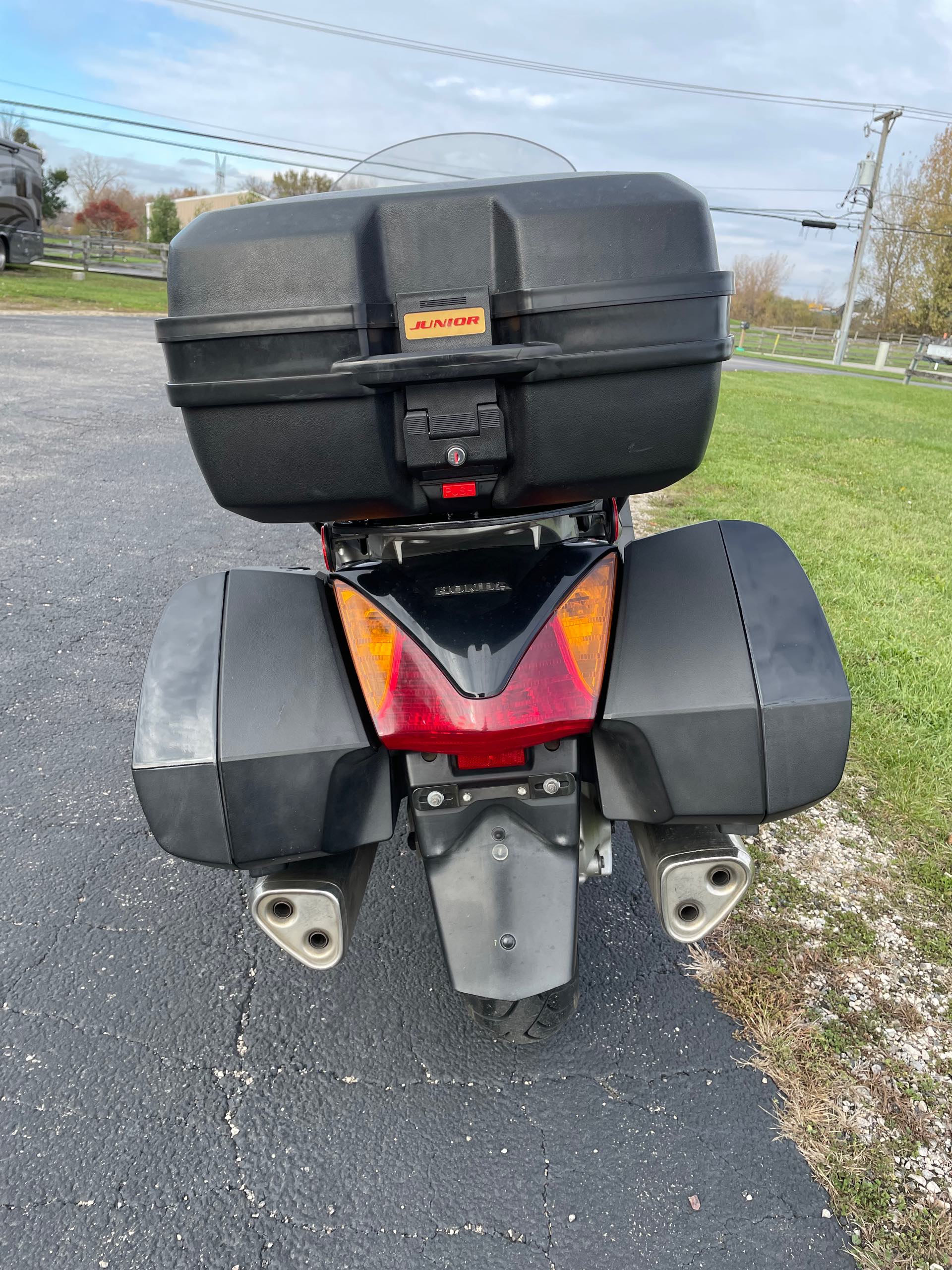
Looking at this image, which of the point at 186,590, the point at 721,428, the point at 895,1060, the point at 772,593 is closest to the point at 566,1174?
the point at 895,1060

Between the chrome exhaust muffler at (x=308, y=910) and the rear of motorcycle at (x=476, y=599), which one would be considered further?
the chrome exhaust muffler at (x=308, y=910)

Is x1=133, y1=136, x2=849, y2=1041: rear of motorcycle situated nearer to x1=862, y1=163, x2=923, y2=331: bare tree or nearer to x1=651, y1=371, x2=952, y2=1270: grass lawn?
x1=651, y1=371, x2=952, y2=1270: grass lawn

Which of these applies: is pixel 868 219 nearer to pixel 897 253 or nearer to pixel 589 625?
pixel 897 253

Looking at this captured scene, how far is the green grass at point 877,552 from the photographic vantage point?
3.03m

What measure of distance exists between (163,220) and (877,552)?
49.7 metres

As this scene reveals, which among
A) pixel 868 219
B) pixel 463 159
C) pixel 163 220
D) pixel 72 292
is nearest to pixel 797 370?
pixel 868 219

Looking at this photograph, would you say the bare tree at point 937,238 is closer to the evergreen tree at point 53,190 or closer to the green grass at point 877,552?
the green grass at point 877,552

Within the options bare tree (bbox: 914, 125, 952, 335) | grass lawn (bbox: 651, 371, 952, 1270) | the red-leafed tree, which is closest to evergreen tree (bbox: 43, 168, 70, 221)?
the red-leafed tree

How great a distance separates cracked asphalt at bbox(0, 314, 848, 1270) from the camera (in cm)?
156

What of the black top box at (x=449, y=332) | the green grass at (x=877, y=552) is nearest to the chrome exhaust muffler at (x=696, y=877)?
the black top box at (x=449, y=332)

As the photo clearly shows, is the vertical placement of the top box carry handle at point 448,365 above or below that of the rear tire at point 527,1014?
above

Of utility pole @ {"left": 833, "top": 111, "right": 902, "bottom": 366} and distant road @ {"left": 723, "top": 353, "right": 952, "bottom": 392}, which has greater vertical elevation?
utility pole @ {"left": 833, "top": 111, "right": 902, "bottom": 366}

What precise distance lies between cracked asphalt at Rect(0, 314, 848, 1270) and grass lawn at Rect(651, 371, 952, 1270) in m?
0.09

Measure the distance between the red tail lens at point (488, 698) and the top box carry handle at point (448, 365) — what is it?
0.41 meters
